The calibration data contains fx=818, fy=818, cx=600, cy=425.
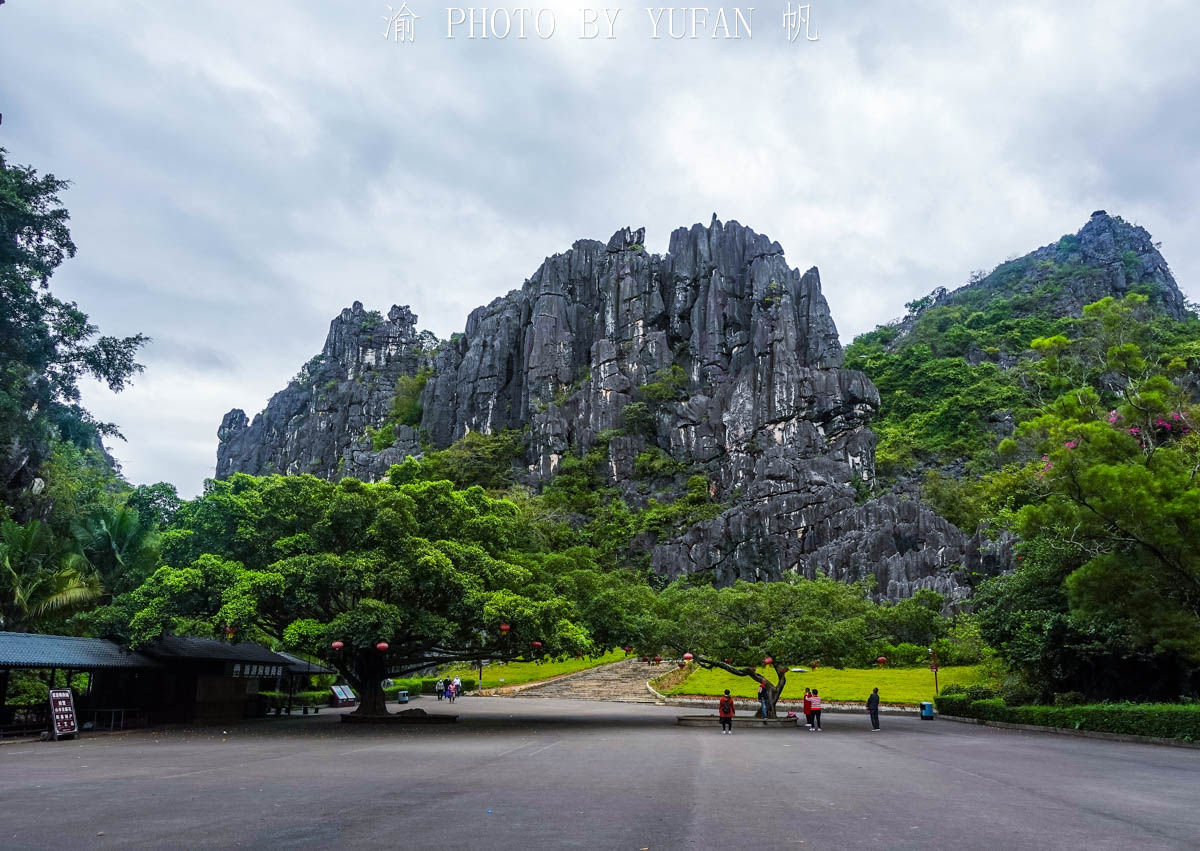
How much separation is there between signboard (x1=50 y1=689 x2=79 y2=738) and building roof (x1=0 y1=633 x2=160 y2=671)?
62 cm

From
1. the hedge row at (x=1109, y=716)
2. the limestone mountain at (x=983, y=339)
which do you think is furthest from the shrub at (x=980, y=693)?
the limestone mountain at (x=983, y=339)

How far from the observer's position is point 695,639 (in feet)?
82.4

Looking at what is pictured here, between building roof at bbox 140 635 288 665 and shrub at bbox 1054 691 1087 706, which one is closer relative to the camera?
building roof at bbox 140 635 288 665

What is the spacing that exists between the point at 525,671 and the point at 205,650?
24039mm

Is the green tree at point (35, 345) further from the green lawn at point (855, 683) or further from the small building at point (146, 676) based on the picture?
the green lawn at point (855, 683)

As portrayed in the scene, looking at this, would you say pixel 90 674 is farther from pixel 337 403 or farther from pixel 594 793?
pixel 337 403

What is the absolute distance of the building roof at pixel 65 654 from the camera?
17.0 metres

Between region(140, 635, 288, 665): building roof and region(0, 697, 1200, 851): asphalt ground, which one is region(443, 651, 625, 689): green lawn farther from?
region(0, 697, 1200, 851): asphalt ground

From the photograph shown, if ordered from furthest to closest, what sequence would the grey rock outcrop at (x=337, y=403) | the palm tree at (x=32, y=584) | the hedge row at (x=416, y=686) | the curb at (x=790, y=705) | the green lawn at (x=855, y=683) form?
the grey rock outcrop at (x=337, y=403) < the hedge row at (x=416, y=686) < the green lawn at (x=855, y=683) < the curb at (x=790, y=705) < the palm tree at (x=32, y=584)

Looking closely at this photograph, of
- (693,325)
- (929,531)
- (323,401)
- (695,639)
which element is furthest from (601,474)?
(695,639)

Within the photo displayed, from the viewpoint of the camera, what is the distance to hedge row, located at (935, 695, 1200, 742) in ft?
52.2

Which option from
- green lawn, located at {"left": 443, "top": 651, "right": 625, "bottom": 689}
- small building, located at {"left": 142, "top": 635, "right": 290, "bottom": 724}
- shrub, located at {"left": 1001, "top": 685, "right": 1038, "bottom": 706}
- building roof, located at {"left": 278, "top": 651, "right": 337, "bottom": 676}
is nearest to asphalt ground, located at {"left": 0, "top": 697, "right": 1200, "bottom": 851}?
small building, located at {"left": 142, "top": 635, "right": 290, "bottom": 724}

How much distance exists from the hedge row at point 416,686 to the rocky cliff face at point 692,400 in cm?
2192

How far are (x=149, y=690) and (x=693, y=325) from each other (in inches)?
2537
